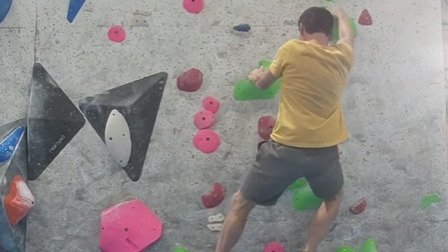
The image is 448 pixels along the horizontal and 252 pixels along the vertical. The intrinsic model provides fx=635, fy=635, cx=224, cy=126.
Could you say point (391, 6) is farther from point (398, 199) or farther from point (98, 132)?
point (98, 132)

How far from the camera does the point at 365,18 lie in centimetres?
213

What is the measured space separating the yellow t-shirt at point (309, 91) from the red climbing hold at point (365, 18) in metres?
0.32

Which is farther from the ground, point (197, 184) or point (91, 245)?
point (197, 184)

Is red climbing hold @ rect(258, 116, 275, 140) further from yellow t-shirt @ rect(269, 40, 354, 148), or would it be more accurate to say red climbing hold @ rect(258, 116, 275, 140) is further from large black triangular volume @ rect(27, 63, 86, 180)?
large black triangular volume @ rect(27, 63, 86, 180)

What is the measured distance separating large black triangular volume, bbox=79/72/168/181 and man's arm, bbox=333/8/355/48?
63 centimetres

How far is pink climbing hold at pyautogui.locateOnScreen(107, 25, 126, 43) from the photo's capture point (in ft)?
6.87

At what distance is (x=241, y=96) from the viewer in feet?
6.88

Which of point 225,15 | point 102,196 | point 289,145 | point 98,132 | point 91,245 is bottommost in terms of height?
point 91,245

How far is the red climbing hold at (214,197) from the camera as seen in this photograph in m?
2.07

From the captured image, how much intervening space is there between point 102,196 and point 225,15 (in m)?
0.72

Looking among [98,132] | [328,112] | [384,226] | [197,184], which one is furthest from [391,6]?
[98,132]

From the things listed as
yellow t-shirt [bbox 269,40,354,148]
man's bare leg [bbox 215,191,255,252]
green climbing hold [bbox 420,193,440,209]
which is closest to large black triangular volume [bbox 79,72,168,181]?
man's bare leg [bbox 215,191,255,252]

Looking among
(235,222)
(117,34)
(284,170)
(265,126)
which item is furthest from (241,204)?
(117,34)

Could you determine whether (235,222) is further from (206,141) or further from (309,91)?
(309,91)
